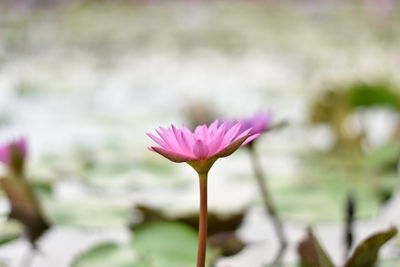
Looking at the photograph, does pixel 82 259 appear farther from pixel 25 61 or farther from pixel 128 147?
pixel 25 61

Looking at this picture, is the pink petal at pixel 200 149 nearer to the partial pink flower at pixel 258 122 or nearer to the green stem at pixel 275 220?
the partial pink flower at pixel 258 122

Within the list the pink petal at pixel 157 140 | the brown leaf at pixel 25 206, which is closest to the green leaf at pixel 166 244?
the brown leaf at pixel 25 206

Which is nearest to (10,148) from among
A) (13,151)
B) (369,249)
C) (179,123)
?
(13,151)

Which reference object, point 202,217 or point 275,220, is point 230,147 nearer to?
point 202,217

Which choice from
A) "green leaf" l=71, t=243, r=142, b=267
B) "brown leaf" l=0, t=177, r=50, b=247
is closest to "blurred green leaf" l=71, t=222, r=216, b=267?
"green leaf" l=71, t=243, r=142, b=267

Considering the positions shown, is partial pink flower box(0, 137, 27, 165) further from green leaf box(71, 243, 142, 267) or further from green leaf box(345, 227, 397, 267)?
green leaf box(345, 227, 397, 267)
